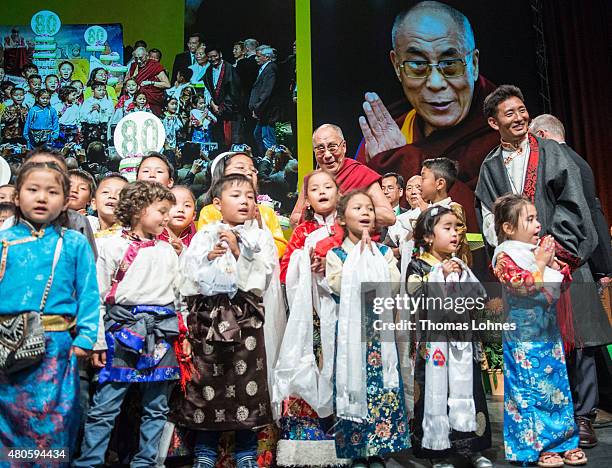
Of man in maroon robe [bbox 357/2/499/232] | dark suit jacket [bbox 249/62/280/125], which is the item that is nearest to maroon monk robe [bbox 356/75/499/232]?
man in maroon robe [bbox 357/2/499/232]

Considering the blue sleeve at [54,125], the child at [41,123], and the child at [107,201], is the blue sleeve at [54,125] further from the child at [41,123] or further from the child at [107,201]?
the child at [107,201]

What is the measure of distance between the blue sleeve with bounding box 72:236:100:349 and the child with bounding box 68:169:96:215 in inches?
34.7

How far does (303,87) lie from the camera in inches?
277

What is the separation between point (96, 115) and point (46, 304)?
5241 millimetres

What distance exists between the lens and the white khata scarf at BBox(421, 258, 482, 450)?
2746 millimetres

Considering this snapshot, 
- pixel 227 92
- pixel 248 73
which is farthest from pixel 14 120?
pixel 248 73

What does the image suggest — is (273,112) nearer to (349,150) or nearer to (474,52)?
(349,150)

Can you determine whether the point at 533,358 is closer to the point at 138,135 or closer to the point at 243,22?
the point at 138,135

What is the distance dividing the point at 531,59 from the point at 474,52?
637 millimetres

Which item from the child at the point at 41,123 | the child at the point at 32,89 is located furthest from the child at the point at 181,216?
the child at the point at 32,89

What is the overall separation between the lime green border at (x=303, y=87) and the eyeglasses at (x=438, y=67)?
1.06 metres

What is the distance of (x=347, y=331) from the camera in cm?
279

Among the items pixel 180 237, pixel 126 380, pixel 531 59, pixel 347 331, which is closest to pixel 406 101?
pixel 531 59

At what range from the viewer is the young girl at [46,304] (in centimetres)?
234
